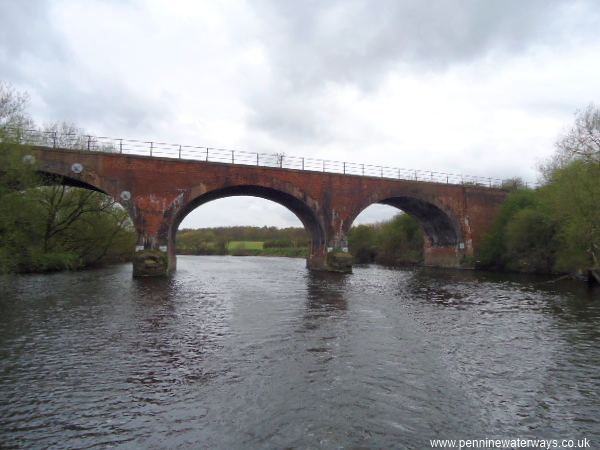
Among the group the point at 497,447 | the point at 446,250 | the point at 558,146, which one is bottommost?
the point at 497,447

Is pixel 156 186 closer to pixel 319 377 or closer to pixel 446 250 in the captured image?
pixel 319 377

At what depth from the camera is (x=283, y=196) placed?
37.1 metres

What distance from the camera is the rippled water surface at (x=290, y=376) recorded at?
6223 mm

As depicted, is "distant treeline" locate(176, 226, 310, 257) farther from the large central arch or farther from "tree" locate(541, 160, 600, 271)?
"tree" locate(541, 160, 600, 271)

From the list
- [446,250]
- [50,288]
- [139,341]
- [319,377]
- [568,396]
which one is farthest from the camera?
[446,250]

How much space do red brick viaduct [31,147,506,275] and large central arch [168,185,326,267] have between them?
10 cm

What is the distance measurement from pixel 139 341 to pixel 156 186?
2129 cm

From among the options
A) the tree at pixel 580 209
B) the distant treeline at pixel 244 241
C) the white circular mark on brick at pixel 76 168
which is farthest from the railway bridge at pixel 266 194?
the distant treeline at pixel 244 241

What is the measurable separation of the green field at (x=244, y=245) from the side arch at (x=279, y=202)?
57694mm

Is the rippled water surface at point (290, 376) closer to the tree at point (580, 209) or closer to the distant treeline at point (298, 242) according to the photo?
the tree at point (580, 209)

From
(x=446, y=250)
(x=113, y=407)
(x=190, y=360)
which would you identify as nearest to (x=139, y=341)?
(x=190, y=360)

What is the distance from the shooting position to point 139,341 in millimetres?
11305

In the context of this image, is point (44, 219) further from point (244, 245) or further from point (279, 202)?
point (244, 245)

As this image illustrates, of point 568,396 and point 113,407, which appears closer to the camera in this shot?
point 113,407
